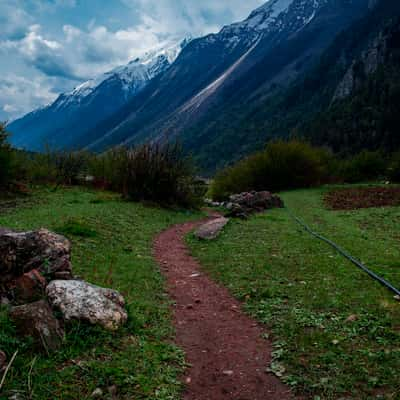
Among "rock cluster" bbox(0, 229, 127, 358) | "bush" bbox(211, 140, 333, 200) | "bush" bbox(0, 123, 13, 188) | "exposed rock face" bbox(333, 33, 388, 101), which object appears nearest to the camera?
"rock cluster" bbox(0, 229, 127, 358)

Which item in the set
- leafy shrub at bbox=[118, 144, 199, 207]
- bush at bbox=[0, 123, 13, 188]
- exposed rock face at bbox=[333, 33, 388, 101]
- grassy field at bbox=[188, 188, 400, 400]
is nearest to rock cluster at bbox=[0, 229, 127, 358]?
grassy field at bbox=[188, 188, 400, 400]

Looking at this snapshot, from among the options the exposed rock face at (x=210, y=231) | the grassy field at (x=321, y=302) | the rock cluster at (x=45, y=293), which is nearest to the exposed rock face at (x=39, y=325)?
the rock cluster at (x=45, y=293)

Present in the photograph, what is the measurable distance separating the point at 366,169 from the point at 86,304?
45591 millimetres

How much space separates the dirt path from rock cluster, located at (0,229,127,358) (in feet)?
3.93

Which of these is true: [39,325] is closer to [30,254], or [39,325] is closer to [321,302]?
[30,254]

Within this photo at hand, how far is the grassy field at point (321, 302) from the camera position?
4344mm

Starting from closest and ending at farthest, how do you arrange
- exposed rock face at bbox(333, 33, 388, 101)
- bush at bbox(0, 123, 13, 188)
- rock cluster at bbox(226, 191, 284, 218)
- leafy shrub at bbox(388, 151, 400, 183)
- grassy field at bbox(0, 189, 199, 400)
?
grassy field at bbox(0, 189, 199, 400)
bush at bbox(0, 123, 13, 188)
rock cluster at bbox(226, 191, 284, 218)
leafy shrub at bbox(388, 151, 400, 183)
exposed rock face at bbox(333, 33, 388, 101)

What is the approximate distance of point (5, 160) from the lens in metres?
20.5

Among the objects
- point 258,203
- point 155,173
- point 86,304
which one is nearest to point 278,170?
point 258,203

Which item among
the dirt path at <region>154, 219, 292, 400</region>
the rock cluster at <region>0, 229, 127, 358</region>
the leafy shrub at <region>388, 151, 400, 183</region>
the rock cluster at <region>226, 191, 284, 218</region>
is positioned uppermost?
the leafy shrub at <region>388, 151, 400, 183</region>

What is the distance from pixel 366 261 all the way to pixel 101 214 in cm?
993

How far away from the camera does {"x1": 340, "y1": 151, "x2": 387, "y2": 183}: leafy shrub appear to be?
4494 cm

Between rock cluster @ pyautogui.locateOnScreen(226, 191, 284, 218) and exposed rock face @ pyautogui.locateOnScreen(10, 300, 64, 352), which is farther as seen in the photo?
rock cluster @ pyautogui.locateOnScreen(226, 191, 284, 218)

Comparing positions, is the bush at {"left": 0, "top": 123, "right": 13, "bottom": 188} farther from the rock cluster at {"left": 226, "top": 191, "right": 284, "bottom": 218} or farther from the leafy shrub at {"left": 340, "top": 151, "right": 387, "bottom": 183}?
the leafy shrub at {"left": 340, "top": 151, "right": 387, "bottom": 183}
